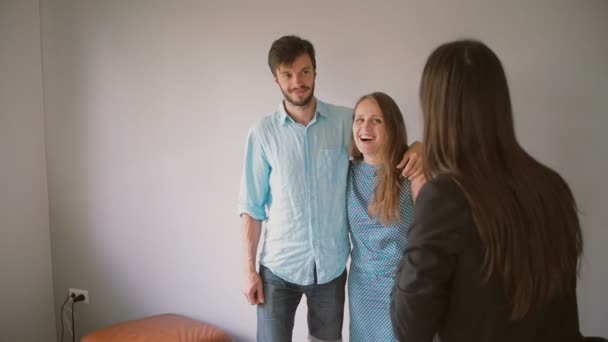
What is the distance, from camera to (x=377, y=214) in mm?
1373

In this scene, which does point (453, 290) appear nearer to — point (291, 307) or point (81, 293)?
point (291, 307)

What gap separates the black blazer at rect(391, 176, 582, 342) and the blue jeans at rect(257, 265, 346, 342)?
2.22 feet

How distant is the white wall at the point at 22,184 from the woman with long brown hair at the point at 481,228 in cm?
210

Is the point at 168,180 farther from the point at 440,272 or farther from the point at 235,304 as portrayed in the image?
the point at 440,272

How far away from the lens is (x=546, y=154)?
1552mm

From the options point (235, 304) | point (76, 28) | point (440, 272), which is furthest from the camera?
point (76, 28)

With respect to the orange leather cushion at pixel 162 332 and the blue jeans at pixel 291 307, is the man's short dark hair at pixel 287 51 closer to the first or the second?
the blue jeans at pixel 291 307

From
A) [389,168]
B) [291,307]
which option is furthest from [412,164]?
[291,307]

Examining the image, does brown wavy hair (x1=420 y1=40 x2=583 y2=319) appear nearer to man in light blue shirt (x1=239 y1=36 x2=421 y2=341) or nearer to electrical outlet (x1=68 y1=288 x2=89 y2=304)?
man in light blue shirt (x1=239 y1=36 x2=421 y2=341)

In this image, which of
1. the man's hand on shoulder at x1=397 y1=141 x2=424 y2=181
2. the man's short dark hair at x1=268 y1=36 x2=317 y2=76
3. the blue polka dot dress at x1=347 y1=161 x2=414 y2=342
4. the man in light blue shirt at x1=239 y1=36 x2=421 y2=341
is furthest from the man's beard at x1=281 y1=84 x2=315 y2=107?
the man's hand on shoulder at x1=397 y1=141 x2=424 y2=181

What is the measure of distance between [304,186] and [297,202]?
0.20 ft

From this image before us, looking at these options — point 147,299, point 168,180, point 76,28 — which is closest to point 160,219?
point 168,180

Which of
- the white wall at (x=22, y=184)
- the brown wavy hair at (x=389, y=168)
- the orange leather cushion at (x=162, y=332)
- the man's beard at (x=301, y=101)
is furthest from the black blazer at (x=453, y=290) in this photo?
the white wall at (x=22, y=184)

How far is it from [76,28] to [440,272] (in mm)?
2235
